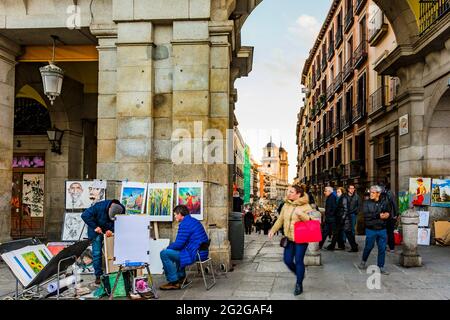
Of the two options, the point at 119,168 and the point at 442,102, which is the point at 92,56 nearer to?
the point at 119,168

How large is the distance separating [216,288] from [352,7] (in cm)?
2639

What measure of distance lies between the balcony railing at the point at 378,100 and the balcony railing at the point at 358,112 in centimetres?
150

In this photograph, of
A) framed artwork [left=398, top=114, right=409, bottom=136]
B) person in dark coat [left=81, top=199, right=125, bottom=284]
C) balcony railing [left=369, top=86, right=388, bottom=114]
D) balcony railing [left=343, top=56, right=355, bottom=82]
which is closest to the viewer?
person in dark coat [left=81, top=199, right=125, bottom=284]

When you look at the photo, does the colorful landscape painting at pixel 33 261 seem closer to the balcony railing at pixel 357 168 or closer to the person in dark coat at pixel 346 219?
the person in dark coat at pixel 346 219

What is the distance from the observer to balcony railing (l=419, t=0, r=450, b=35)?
12.8 metres

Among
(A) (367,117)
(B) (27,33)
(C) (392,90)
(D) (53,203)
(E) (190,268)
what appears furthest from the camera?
(A) (367,117)

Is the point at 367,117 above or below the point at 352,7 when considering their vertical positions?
below

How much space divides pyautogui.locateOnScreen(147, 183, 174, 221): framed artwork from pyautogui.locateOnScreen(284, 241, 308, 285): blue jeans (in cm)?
267

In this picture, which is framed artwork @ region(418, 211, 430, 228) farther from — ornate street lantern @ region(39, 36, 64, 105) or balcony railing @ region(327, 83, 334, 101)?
balcony railing @ region(327, 83, 334, 101)

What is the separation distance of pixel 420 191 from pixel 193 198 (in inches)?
290

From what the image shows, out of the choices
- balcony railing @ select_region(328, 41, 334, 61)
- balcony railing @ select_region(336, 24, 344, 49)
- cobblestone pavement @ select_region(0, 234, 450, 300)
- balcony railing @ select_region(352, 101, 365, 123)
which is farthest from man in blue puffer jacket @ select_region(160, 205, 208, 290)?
balcony railing @ select_region(328, 41, 334, 61)

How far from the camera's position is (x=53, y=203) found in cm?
1627

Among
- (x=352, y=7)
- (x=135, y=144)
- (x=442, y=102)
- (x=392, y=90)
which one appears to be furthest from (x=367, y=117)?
(x=135, y=144)
